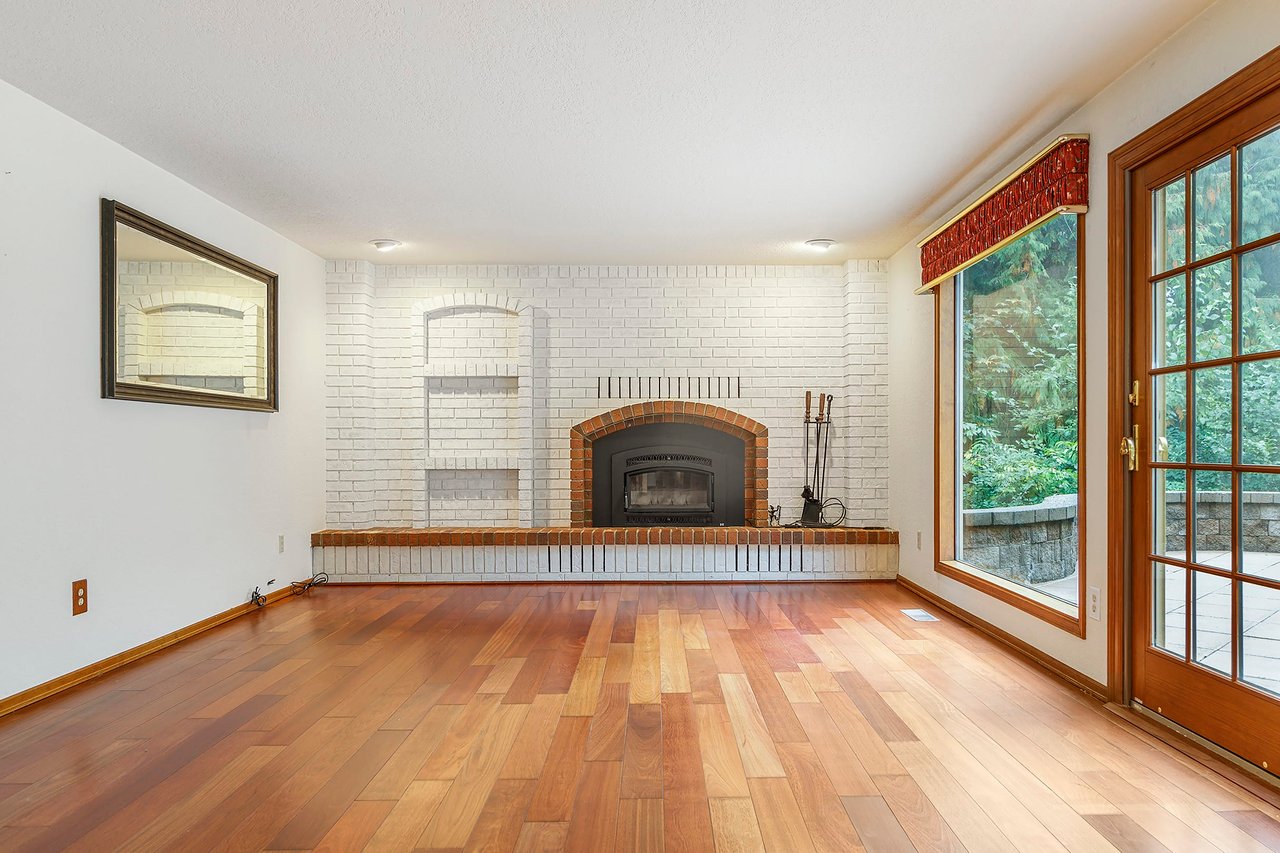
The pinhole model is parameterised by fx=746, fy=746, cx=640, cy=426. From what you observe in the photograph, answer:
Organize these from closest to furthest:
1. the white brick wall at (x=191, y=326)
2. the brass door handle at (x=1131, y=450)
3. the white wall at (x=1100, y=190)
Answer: the white wall at (x=1100, y=190), the brass door handle at (x=1131, y=450), the white brick wall at (x=191, y=326)

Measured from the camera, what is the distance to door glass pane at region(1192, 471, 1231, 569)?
2227 millimetres

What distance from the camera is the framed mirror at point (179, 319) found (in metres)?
3.23

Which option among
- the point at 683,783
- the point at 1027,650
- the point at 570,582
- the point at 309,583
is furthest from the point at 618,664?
the point at 309,583

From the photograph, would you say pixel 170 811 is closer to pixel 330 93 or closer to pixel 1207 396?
pixel 330 93

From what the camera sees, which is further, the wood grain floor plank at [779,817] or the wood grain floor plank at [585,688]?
the wood grain floor plank at [585,688]

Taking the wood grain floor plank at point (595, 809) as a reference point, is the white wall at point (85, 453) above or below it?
above

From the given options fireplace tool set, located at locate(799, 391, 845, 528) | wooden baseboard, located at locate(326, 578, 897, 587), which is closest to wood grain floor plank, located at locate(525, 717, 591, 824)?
wooden baseboard, located at locate(326, 578, 897, 587)

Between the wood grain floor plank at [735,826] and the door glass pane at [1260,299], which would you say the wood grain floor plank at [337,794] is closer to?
the wood grain floor plank at [735,826]

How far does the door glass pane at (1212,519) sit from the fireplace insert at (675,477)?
11.1 feet

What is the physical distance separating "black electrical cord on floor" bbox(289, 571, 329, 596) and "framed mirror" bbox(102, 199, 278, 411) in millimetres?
1207

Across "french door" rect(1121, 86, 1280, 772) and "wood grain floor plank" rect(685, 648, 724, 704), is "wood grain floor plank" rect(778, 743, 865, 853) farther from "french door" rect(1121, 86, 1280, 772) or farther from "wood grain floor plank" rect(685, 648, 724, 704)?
"french door" rect(1121, 86, 1280, 772)

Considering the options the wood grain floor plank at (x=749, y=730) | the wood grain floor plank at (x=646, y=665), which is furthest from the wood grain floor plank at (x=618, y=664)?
the wood grain floor plank at (x=749, y=730)

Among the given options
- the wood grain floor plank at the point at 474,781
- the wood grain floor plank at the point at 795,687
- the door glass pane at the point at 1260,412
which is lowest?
the wood grain floor plank at the point at 795,687

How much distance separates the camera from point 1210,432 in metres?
2.28
